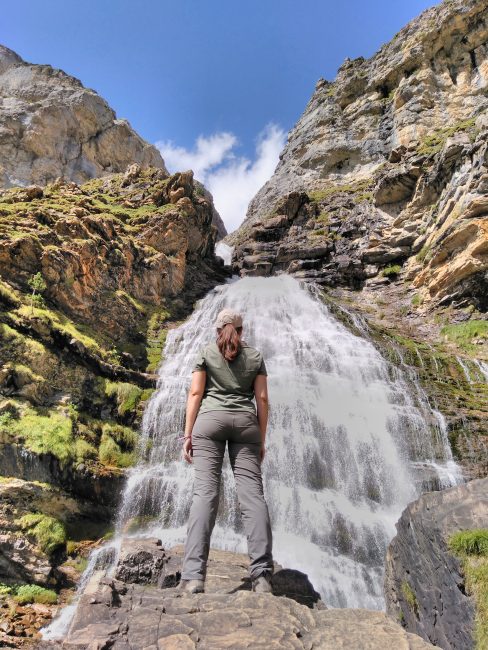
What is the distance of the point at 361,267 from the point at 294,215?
12537 mm

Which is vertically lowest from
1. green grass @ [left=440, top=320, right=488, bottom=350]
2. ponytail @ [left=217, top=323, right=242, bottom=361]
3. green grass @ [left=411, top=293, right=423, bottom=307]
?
ponytail @ [left=217, top=323, right=242, bottom=361]

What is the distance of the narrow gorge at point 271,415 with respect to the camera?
3.70 m

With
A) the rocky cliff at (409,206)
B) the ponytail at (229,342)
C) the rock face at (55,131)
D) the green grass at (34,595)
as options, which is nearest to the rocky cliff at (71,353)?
the green grass at (34,595)

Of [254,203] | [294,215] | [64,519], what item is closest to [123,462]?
[64,519]

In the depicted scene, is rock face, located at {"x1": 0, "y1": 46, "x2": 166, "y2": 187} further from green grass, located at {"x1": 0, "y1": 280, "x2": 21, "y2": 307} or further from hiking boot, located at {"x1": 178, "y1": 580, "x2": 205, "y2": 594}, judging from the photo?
hiking boot, located at {"x1": 178, "y1": 580, "x2": 205, "y2": 594}

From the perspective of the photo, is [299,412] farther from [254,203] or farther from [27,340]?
[254,203]

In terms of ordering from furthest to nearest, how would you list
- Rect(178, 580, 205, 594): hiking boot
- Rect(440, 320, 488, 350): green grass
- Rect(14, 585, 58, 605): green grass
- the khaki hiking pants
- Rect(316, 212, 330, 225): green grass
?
Rect(316, 212, 330, 225): green grass, Rect(440, 320, 488, 350): green grass, Rect(14, 585, 58, 605): green grass, the khaki hiking pants, Rect(178, 580, 205, 594): hiking boot

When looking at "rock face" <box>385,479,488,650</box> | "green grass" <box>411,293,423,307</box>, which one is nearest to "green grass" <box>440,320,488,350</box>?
"green grass" <box>411,293,423,307</box>

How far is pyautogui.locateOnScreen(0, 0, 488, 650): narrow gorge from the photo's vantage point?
12.1 feet

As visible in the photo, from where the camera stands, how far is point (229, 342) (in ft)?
14.4

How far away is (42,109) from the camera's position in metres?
52.7

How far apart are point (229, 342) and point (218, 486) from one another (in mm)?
1471

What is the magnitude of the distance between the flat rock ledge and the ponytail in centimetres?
218

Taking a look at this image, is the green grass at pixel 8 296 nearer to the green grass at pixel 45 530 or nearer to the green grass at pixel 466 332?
the green grass at pixel 45 530
